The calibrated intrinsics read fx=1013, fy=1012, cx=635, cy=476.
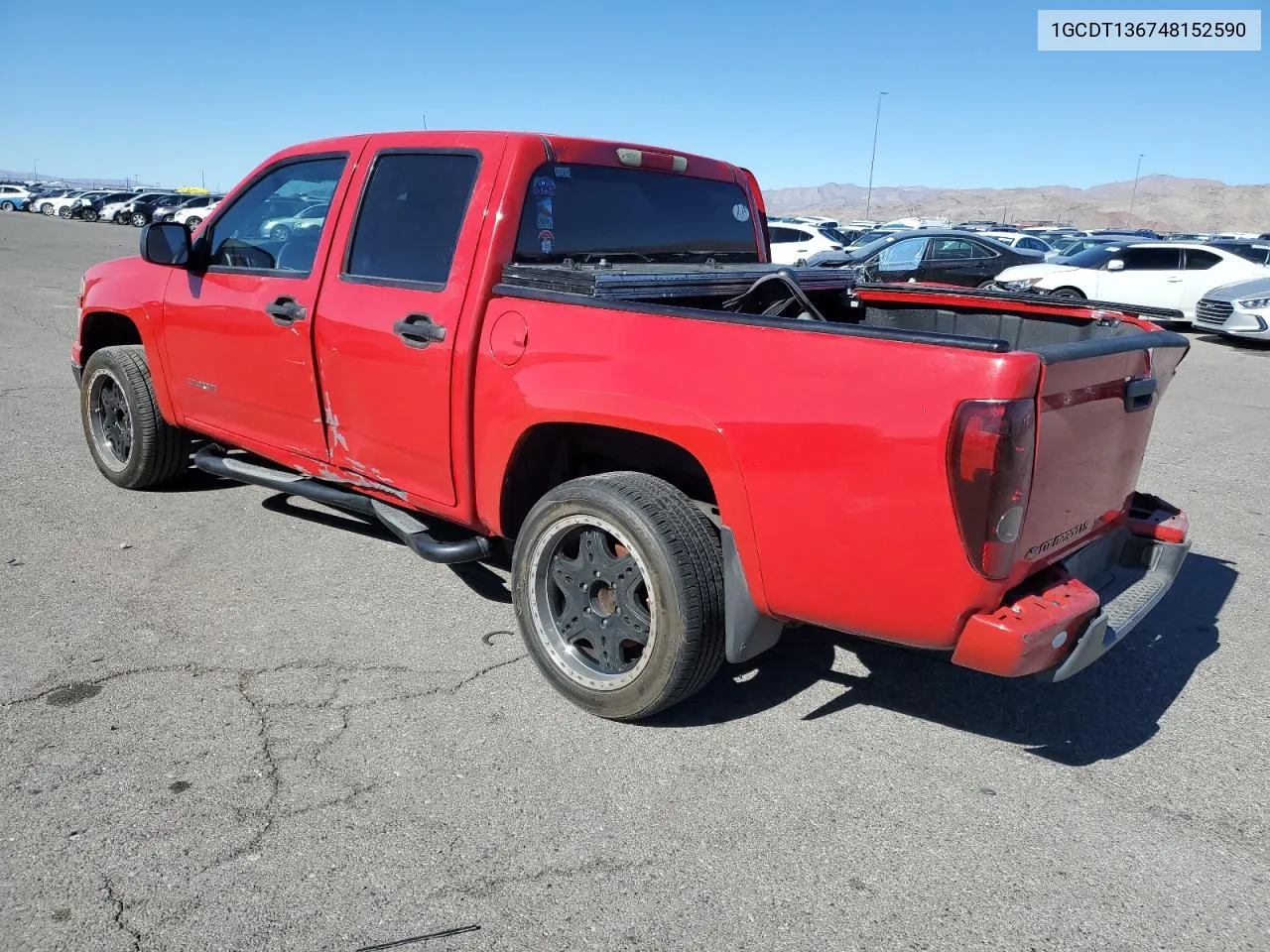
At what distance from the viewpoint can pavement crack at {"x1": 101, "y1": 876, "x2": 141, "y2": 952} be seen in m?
2.39

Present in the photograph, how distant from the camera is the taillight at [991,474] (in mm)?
2572

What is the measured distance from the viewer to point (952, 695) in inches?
148

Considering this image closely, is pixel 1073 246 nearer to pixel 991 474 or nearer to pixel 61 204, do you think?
pixel 991 474

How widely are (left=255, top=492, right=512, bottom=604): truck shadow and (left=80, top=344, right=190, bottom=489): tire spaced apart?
0.59m

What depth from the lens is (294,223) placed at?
180 inches

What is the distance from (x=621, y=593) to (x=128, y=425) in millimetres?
3678

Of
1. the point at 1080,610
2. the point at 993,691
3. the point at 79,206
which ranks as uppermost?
the point at 79,206

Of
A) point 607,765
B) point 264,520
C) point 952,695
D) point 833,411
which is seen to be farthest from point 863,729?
point 264,520

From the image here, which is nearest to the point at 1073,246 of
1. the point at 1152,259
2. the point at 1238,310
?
the point at 1152,259

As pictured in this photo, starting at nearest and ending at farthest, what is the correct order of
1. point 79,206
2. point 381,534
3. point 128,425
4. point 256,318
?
point 256,318 < point 381,534 < point 128,425 < point 79,206

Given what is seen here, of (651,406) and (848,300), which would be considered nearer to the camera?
(651,406)

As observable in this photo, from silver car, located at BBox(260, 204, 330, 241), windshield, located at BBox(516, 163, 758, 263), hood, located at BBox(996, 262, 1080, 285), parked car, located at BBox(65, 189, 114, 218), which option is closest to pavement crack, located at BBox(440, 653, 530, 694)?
windshield, located at BBox(516, 163, 758, 263)

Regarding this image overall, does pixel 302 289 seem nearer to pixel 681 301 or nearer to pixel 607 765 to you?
pixel 681 301

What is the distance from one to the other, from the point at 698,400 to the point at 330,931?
1.73 metres
